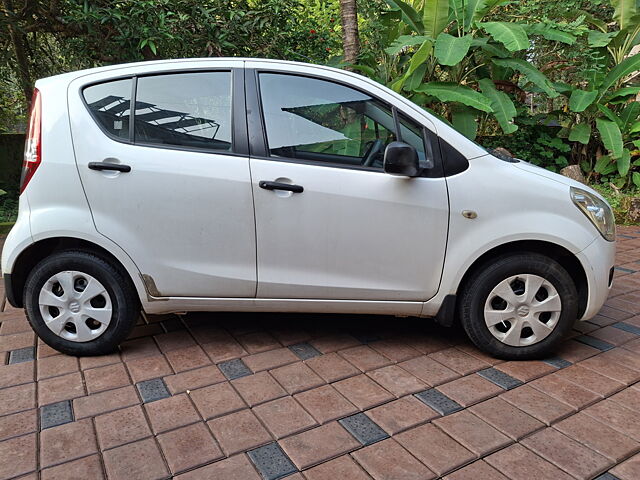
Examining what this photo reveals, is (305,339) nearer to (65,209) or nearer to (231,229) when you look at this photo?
(231,229)

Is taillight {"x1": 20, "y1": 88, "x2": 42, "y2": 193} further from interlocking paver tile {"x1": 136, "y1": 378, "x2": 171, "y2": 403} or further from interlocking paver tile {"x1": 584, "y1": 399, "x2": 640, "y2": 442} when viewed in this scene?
interlocking paver tile {"x1": 584, "y1": 399, "x2": 640, "y2": 442}

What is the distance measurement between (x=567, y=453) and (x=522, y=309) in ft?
2.84

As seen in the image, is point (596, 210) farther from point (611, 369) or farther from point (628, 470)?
point (628, 470)

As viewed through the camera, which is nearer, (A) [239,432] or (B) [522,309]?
(A) [239,432]

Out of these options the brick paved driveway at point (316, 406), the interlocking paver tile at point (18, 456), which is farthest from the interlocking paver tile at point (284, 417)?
the interlocking paver tile at point (18, 456)

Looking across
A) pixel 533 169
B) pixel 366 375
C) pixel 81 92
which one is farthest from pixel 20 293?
pixel 533 169

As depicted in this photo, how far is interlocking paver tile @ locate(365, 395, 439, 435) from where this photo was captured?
2197 mm

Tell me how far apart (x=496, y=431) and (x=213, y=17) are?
5.85 metres

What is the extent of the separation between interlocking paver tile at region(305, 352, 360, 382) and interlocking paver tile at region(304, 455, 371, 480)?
25.7 inches

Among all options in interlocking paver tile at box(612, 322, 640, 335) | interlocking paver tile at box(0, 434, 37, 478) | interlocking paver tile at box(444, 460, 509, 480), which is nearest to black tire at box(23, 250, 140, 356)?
→ interlocking paver tile at box(0, 434, 37, 478)

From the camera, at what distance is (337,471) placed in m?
1.90

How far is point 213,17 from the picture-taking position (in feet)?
19.9

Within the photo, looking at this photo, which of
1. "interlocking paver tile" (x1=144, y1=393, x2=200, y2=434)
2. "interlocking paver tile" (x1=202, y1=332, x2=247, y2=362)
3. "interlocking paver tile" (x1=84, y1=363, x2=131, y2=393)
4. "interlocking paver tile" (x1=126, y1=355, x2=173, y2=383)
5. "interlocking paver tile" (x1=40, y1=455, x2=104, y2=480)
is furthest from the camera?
"interlocking paver tile" (x1=202, y1=332, x2=247, y2=362)

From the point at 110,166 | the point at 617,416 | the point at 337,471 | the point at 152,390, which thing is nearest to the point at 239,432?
the point at 337,471
